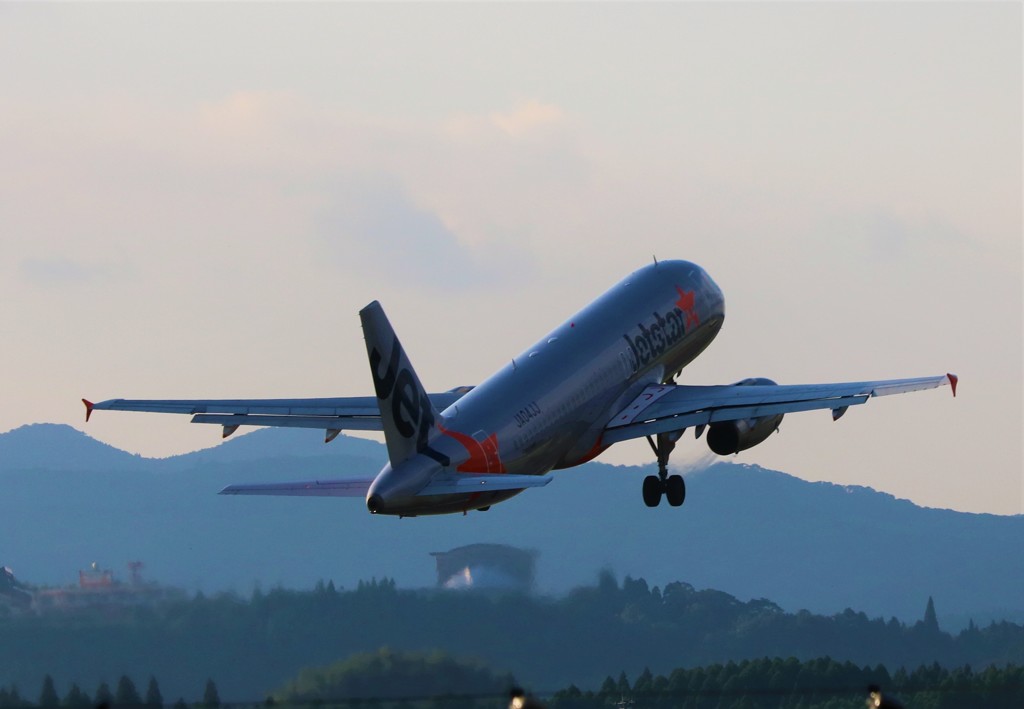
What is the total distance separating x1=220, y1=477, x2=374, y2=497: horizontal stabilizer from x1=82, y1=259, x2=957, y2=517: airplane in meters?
0.04

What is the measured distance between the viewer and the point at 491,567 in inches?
3487

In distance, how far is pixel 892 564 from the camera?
179 metres

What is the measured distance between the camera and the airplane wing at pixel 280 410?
62.8m

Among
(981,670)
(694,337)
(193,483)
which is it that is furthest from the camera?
(193,483)

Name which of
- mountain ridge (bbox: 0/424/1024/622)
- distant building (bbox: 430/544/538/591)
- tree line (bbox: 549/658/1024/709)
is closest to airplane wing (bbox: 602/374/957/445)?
tree line (bbox: 549/658/1024/709)

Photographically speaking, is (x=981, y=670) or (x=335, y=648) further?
(x=981, y=670)

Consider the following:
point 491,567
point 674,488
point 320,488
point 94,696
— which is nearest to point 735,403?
point 674,488

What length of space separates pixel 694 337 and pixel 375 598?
18087mm

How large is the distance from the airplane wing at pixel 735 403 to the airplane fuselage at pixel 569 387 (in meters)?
0.52

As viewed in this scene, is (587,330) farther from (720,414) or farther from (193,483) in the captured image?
(193,483)

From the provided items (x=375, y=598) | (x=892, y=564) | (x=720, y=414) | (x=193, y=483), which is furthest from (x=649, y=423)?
(x=193, y=483)

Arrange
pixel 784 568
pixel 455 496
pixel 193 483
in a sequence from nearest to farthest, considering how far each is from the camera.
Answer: pixel 455 496
pixel 784 568
pixel 193 483

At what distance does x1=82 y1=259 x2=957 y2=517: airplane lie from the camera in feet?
177

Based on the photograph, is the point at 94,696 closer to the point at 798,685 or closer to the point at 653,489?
the point at 653,489
